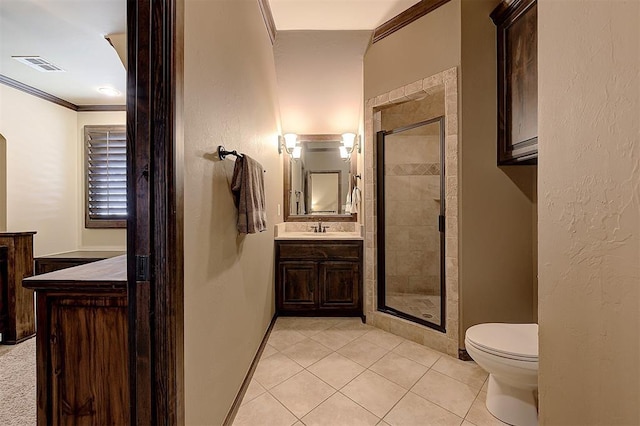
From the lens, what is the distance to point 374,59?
8.78ft

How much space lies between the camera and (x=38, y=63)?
2355mm

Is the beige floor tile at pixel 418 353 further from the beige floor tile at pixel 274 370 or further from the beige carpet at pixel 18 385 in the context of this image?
the beige carpet at pixel 18 385

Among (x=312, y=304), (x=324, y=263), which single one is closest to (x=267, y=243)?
(x=324, y=263)

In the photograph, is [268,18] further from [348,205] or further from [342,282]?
[342,282]

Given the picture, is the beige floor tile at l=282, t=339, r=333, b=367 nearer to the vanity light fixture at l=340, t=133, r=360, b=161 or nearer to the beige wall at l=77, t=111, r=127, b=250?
the vanity light fixture at l=340, t=133, r=360, b=161

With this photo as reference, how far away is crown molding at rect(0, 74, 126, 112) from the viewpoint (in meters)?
2.57

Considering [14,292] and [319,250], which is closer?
[14,292]

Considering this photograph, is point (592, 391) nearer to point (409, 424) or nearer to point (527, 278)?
point (409, 424)

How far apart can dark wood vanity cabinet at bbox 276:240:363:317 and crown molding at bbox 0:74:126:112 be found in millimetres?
2548

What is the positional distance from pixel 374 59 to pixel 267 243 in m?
2.06

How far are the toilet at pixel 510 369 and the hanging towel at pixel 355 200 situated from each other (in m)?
1.95

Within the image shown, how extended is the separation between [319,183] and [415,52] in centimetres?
Result: 173

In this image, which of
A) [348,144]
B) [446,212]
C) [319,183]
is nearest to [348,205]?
[319,183]

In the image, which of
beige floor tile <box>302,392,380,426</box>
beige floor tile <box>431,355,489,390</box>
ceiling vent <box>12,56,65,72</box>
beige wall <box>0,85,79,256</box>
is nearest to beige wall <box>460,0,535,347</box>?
beige floor tile <box>431,355,489,390</box>
